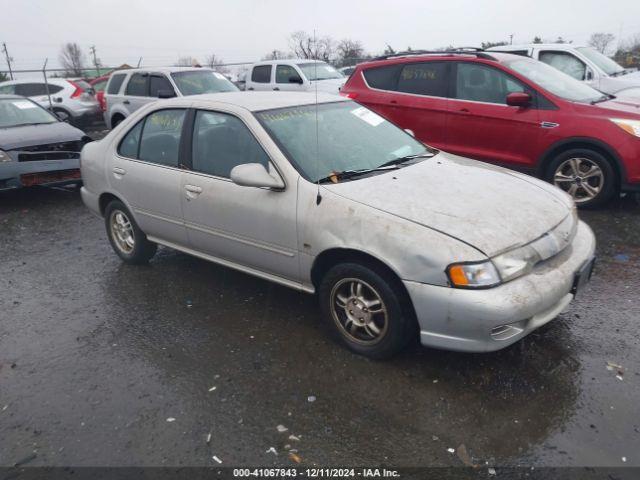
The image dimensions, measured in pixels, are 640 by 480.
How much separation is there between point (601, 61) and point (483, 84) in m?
5.35

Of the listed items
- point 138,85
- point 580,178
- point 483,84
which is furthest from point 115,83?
point 580,178

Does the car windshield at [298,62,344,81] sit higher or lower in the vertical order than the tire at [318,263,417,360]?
higher

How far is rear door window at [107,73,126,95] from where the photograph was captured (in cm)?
1154

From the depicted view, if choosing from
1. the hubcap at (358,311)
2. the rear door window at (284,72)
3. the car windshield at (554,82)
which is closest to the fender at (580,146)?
the car windshield at (554,82)

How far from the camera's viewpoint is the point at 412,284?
9.35 feet

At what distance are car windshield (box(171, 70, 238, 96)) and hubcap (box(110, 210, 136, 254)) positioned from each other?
5906 mm

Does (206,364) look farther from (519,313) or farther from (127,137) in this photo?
(127,137)

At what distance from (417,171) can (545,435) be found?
1.85 metres

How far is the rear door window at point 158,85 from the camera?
1039 cm

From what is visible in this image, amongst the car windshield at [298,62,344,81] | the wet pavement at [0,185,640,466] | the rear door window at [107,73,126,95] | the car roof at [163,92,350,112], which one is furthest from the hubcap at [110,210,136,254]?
the car windshield at [298,62,344,81]

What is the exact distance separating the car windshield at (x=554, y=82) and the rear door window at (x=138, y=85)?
25.0 feet

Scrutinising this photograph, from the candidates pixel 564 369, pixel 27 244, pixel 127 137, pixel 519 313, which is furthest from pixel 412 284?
pixel 27 244

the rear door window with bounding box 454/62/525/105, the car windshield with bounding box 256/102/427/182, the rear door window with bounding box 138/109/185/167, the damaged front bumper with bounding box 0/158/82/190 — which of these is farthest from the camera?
the damaged front bumper with bounding box 0/158/82/190

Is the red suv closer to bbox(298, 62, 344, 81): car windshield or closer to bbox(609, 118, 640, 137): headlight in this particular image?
bbox(609, 118, 640, 137): headlight
